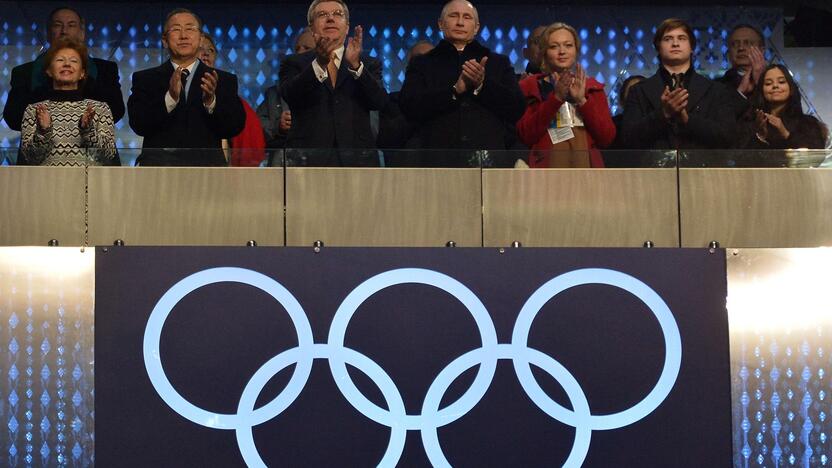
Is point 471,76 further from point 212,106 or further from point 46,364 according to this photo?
point 46,364

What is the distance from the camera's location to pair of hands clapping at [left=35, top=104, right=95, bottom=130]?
25.0ft

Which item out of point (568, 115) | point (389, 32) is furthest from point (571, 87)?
point (389, 32)

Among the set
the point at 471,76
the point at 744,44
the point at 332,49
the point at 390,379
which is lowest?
the point at 390,379

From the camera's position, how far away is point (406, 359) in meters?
6.88

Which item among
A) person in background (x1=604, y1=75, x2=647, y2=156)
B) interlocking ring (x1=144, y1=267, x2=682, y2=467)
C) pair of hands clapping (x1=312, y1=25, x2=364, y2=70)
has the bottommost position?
interlocking ring (x1=144, y1=267, x2=682, y2=467)

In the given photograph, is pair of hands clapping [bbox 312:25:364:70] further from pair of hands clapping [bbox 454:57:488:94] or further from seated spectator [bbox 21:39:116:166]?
seated spectator [bbox 21:39:116:166]

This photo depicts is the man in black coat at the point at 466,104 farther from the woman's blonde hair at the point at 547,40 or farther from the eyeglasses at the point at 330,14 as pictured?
the eyeglasses at the point at 330,14

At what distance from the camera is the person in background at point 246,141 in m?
7.26

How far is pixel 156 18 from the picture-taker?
11820 millimetres

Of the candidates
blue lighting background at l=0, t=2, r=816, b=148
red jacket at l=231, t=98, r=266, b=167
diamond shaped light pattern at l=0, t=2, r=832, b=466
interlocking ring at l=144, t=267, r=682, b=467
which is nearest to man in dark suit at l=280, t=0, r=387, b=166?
red jacket at l=231, t=98, r=266, b=167

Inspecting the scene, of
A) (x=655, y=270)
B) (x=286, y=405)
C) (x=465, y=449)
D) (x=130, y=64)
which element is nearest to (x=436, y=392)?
(x=465, y=449)

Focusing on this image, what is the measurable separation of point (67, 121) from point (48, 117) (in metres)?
0.10

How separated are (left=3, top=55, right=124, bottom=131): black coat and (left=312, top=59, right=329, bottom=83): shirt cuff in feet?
4.11

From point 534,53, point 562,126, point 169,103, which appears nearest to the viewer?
point 169,103
